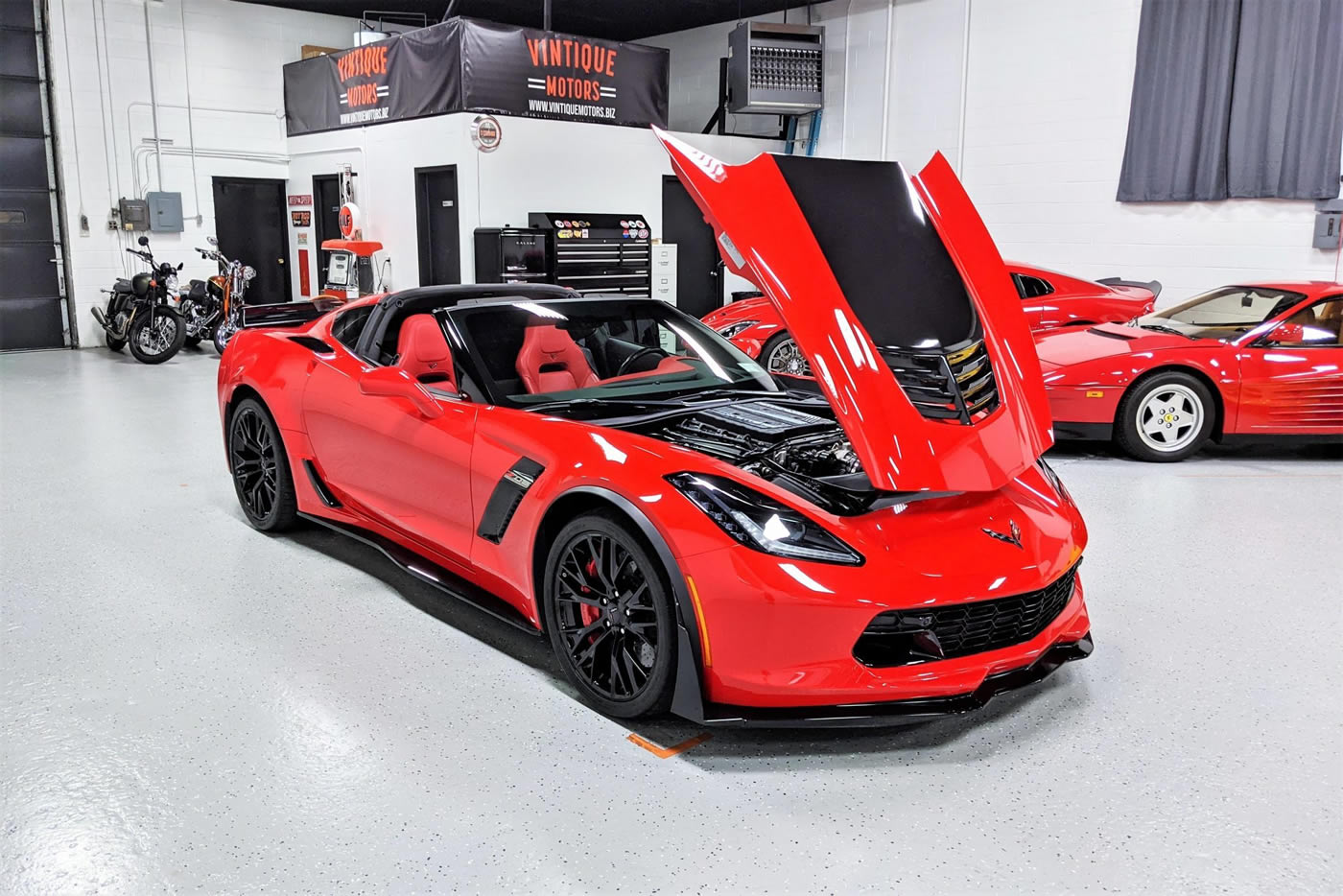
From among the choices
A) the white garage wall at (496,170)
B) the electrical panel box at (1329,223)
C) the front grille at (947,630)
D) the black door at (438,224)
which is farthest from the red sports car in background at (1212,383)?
the black door at (438,224)

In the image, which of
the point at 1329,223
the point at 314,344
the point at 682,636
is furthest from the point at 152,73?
the point at 1329,223

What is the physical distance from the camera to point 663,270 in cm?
1167

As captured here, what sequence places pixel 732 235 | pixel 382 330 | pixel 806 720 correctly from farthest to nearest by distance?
pixel 382 330 < pixel 732 235 < pixel 806 720

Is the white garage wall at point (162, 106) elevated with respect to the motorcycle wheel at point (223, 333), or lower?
elevated

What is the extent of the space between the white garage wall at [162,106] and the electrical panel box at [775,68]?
18.6ft

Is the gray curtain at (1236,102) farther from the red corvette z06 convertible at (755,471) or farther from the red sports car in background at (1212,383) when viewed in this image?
the red corvette z06 convertible at (755,471)

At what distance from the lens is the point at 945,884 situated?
6.46ft

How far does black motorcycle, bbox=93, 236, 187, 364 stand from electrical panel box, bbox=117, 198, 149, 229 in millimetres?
462

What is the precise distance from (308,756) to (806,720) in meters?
1.24

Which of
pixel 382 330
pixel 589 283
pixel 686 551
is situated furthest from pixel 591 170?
pixel 686 551

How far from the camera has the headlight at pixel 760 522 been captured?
7.59ft

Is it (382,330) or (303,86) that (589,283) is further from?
(382,330)

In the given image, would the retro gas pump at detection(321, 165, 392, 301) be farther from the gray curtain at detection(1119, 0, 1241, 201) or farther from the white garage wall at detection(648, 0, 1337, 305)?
the gray curtain at detection(1119, 0, 1241, 201)

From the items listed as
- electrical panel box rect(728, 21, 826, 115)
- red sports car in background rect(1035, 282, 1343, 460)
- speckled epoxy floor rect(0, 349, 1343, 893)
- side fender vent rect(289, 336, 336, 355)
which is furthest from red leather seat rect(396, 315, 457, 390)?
electrical panel box rect(728, 21, 826, 115)
